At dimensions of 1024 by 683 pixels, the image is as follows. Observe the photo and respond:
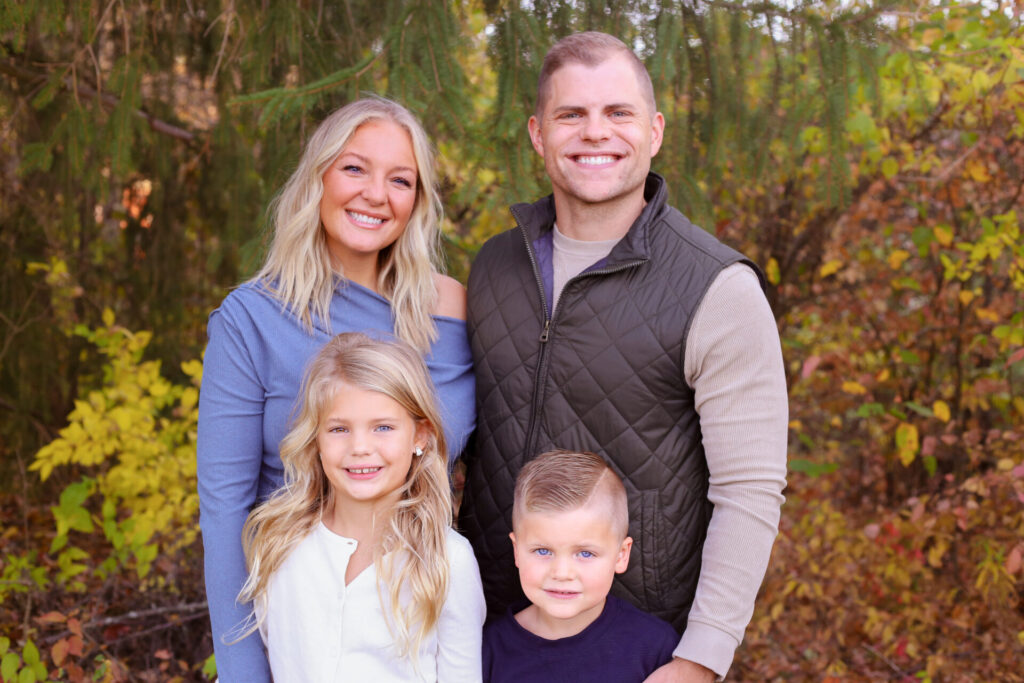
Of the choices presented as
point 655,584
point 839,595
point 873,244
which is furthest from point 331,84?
point 839,595

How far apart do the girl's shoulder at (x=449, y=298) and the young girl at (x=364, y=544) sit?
1.11ft

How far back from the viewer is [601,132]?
7.07 ft

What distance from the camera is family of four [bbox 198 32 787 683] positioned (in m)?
1.97

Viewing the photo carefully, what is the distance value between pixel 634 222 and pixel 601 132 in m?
0.24

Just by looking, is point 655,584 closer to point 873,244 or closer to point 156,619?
point 156,619

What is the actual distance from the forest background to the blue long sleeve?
3.11 ft

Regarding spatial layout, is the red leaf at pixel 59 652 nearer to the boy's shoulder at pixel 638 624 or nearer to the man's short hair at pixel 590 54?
the boy's shoulder at pixel 638 624

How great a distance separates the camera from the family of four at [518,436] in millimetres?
1972

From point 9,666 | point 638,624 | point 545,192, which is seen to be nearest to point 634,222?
point 638,624

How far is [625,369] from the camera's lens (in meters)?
2.07

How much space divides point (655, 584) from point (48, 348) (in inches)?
161

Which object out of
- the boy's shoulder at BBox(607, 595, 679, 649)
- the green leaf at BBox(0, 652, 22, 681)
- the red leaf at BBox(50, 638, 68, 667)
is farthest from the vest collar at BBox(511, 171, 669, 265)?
the red leaf at BBox(50, 638, 68, 667)

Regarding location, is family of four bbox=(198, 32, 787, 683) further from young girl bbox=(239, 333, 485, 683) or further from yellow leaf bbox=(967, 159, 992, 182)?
yellow leaf bbox=(967, 159, 992, 182)

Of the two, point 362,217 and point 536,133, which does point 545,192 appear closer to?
point 536,133
